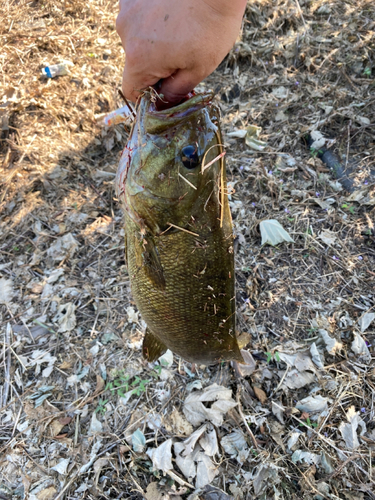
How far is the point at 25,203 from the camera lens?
3.44 metres

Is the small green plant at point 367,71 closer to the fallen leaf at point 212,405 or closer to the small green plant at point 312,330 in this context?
the small green plant at point 312,330

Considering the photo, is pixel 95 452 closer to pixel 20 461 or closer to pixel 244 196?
pixel 20 461

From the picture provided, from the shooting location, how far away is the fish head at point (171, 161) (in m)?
1.37

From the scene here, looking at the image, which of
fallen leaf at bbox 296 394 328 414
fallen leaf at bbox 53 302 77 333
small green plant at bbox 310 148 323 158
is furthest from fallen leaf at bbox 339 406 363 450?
small green plant at bbox 310 148 323 158

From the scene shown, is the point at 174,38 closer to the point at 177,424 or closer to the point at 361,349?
the point at 177,424

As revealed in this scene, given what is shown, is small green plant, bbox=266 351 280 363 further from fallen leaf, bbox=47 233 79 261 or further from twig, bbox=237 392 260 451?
fallen leaf, bbox=47 233 79 261

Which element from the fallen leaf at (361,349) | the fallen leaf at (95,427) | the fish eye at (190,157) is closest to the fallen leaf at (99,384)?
the fallen leaf at (95,427)

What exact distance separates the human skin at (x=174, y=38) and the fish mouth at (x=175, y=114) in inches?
6.2

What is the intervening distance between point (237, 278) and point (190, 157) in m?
1.82

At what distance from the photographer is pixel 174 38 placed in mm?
1296

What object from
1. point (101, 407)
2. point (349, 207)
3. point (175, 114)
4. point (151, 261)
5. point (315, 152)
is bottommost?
point (101, 407)

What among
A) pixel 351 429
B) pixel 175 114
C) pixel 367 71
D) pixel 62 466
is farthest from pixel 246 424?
pixel 367 71

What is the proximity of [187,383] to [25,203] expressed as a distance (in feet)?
8.44

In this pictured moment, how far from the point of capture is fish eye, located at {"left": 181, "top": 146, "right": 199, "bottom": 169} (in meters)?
1.40
